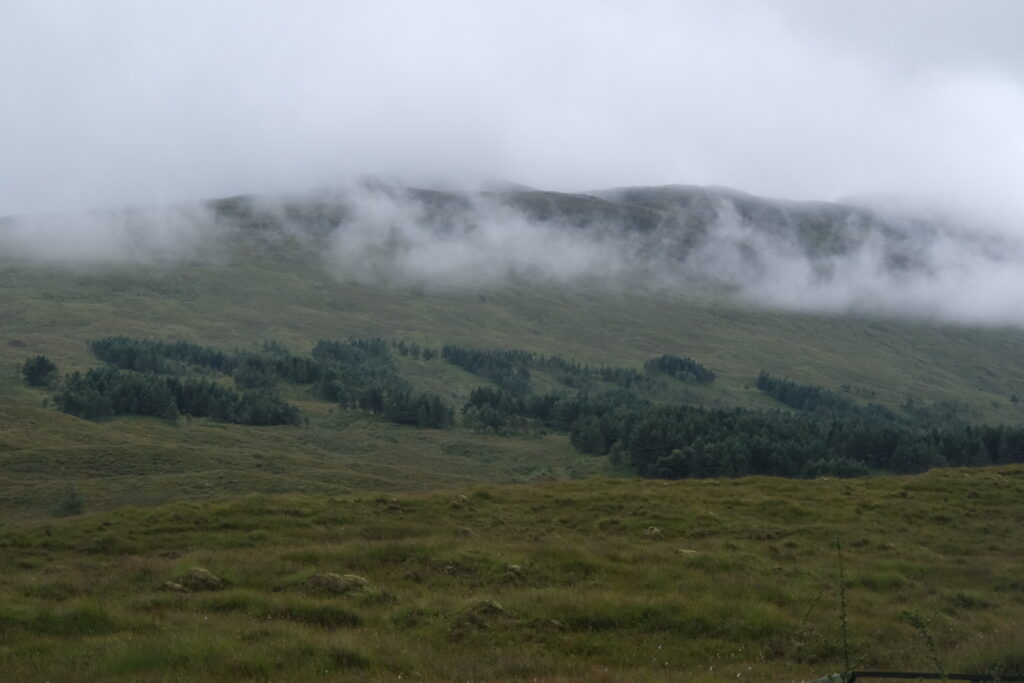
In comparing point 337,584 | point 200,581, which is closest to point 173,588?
point 200,581

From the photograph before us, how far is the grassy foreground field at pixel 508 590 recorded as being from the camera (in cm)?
1469

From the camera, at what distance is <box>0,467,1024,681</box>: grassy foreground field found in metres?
14.7

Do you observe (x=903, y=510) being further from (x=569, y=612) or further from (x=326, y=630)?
(x=326, y=630)

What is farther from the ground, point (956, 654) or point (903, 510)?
point (956, 654)

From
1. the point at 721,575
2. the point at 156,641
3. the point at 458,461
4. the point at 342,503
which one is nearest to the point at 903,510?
the point at 721,575

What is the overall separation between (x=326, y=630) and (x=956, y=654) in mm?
12132

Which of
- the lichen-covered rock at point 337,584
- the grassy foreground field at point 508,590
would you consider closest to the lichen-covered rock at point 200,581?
the grassy foreground field at point 508,590

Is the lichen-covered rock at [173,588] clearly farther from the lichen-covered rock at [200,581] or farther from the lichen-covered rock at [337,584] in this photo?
the lichen-covered rock at [337,584]

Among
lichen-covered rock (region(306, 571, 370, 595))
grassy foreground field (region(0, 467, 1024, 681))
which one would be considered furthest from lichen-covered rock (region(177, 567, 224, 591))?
lichen-covered rock (region(306, 571, 370, 595))

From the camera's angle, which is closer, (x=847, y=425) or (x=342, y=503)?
(x=342, y=503)

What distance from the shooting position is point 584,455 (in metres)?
118

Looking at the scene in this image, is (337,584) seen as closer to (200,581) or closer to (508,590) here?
(200,581)

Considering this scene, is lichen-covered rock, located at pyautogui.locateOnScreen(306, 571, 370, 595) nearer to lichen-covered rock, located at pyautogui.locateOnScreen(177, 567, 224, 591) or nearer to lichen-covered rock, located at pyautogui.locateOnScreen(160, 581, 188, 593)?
lichen-covered rock, located at pyautogui.locateOnScreen(177, 567, 224, 591)

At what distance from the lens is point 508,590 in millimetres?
20234
